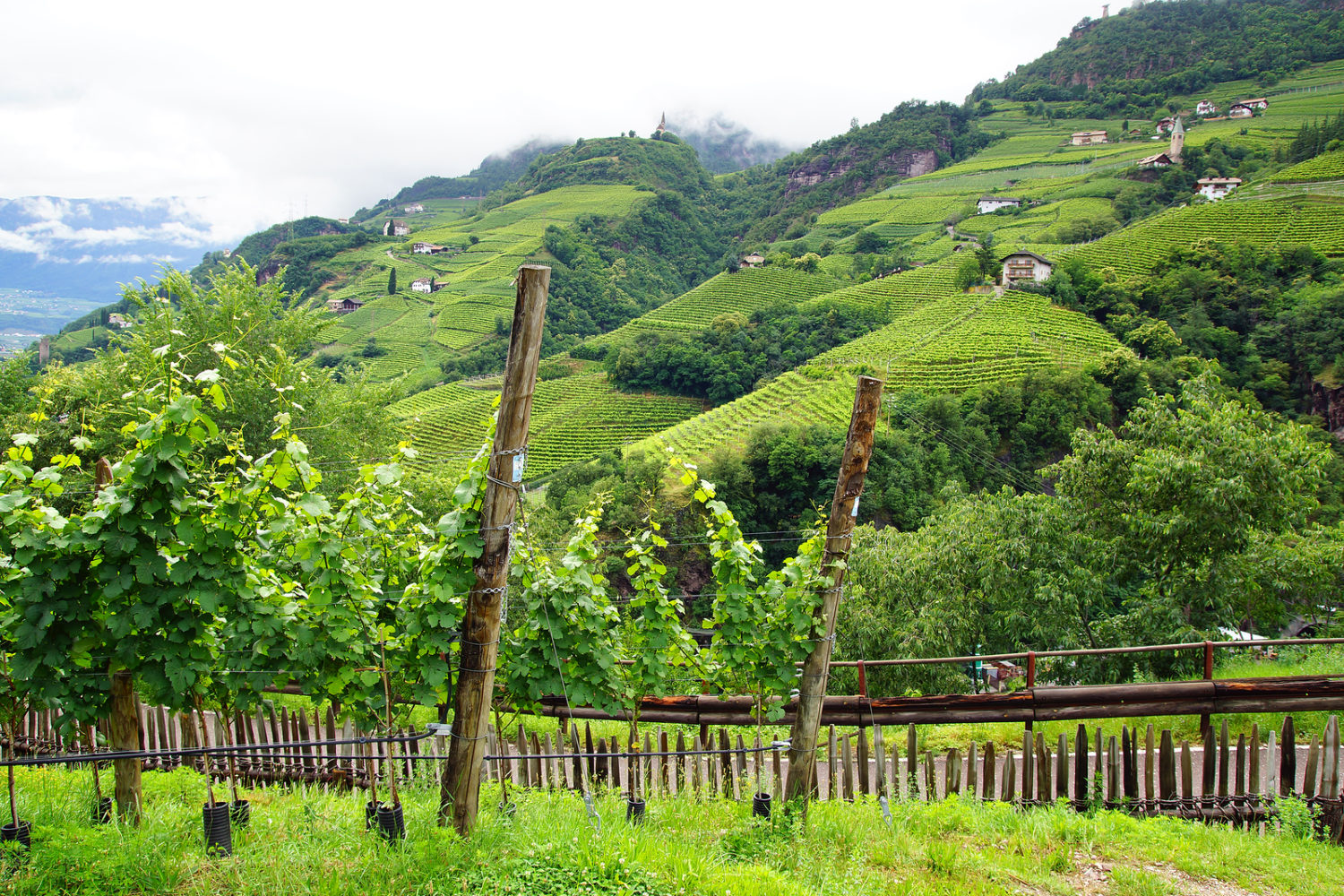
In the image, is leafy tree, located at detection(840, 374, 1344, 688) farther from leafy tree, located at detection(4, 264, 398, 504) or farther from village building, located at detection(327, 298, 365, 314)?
village building, located at detection(327, 298, 365, 314)

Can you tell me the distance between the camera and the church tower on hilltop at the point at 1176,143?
88812 millimetres

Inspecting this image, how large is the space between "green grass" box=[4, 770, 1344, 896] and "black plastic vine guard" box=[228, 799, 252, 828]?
0.49 feet

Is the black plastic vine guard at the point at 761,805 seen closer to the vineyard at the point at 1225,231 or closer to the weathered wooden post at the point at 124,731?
the weathered wooden post at the point at 124,731

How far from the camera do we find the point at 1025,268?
2413 inches

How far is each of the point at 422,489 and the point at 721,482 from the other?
1906 centimetres

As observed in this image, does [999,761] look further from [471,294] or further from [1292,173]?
[471,294]

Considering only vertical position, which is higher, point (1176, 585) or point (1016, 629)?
point (1176, 585)

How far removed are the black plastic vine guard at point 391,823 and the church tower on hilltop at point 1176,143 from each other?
11084cm

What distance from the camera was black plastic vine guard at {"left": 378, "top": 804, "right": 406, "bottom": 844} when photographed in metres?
4.11

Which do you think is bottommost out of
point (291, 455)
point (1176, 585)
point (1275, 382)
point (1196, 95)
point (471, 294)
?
point (1176, 585)

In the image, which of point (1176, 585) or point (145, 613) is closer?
point (145, 613)

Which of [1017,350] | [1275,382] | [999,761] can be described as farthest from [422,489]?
[1275,382]

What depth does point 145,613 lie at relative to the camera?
3748 mm

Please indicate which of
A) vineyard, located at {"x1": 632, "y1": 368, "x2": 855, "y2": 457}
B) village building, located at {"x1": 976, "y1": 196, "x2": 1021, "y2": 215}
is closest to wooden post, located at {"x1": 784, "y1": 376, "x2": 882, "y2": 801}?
vineyard, located at {"x1": 632, "y1": 368, "x2": 855, "y2": 457}
